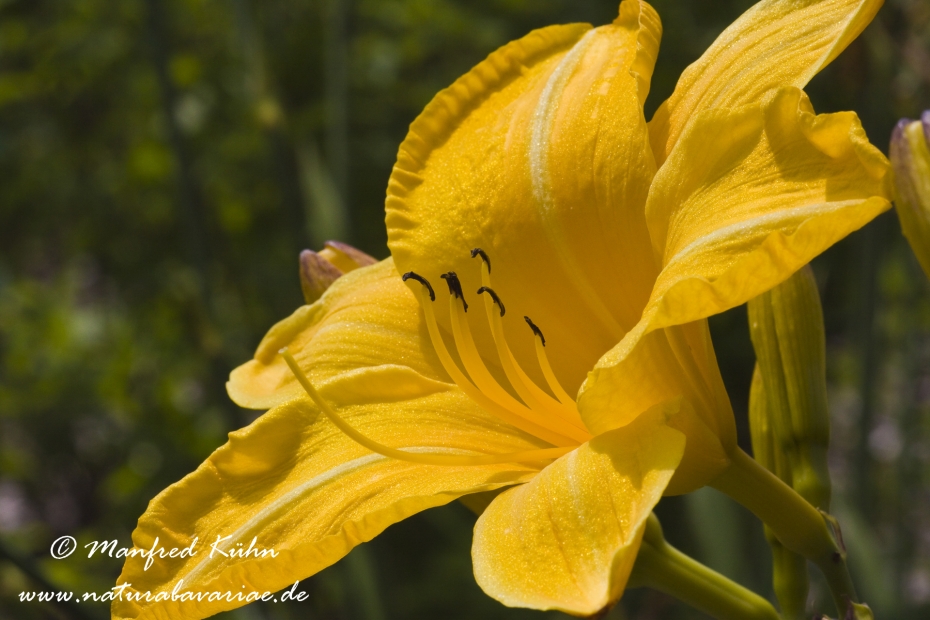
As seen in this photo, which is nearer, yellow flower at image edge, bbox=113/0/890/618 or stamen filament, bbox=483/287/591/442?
yellow flower at image edge, bbox=113/0/890/618

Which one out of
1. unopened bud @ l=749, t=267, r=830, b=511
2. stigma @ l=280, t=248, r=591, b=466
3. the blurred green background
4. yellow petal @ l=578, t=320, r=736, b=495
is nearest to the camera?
yellow petal @ l=578, t=320, r=736, b=495

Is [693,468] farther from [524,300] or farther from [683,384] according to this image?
[524,300]

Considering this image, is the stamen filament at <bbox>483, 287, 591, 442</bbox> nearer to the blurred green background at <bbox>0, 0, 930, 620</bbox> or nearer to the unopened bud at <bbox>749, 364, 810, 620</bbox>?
the unopened bud at <bbox>749, 364, 810, 620</bbox>

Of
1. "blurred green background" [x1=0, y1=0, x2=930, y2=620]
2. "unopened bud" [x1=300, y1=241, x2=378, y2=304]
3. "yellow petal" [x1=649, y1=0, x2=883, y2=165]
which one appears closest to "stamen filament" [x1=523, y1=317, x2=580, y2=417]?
"yellow petal" [x1=649, y1=0, x2=883, y2=165]

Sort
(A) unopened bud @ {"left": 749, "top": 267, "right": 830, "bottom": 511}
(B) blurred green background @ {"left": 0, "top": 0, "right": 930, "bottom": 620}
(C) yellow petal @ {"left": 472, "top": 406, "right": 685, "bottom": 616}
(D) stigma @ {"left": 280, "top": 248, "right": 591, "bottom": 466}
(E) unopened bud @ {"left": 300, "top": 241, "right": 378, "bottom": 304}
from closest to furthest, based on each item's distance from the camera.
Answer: (C) yellow petal @ {"left": 472, "top": 406, "right": 685, "bottom": 616}, (D) stigma @ {"left": 280, "top": 248, "right": 591, "bottom": 466}, (A) unopened bud @ {"left": 749, "top": 267, "right": 830, "bottom": 511}, (E) unopened bud @ {"left": 300, "top": 241, "right": 378, "bottom": 304}, (B) blurred green background @ {"left": 0, "top": 0, "right": 930, "bottom": 620}

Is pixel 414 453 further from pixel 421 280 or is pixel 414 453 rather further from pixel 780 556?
pixel 780 556

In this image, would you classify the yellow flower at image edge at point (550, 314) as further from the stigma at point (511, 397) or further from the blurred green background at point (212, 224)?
the blurred green background at point (212, 224)
